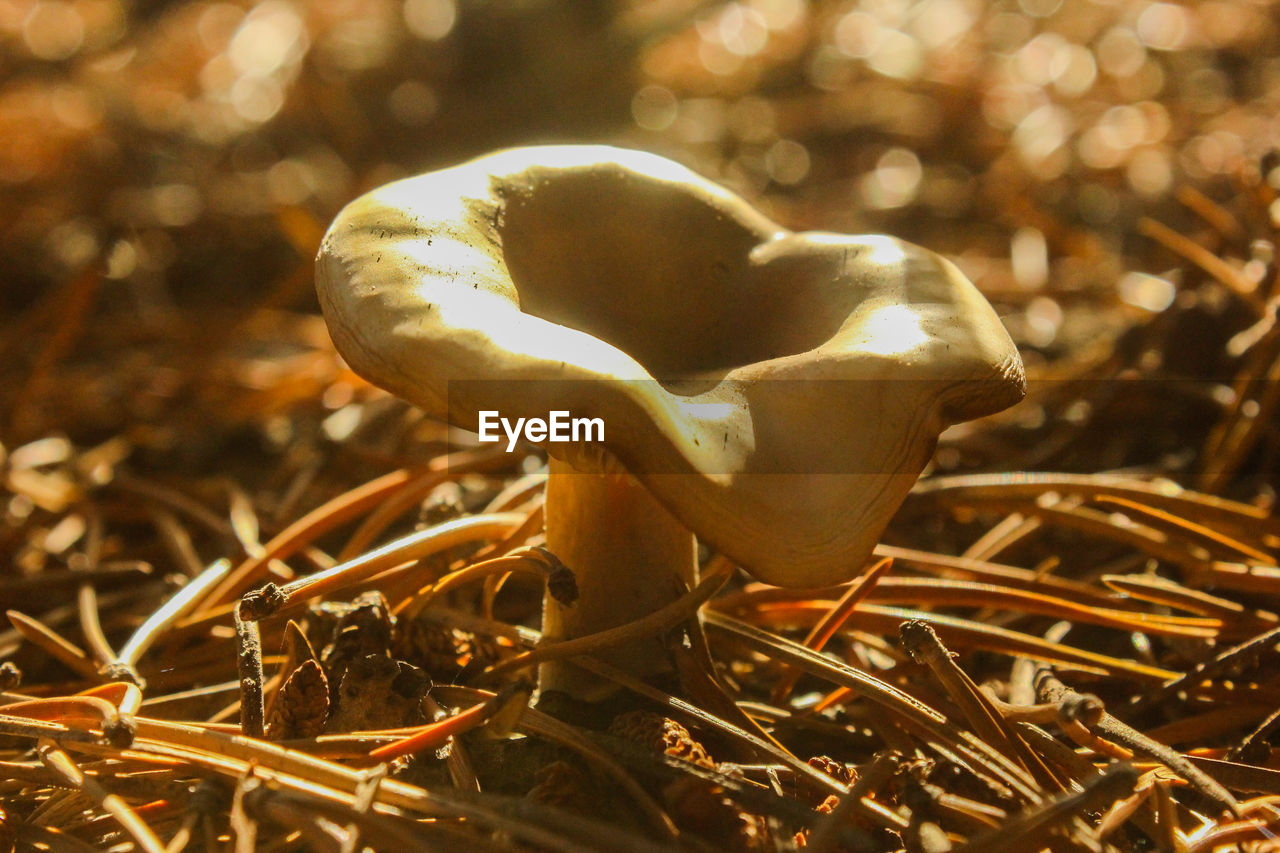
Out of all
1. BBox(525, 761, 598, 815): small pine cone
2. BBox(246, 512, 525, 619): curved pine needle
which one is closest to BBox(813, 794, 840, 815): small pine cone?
BBox(525, 761, 598, 815): small pine cone

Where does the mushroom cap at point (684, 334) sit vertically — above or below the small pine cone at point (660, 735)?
above

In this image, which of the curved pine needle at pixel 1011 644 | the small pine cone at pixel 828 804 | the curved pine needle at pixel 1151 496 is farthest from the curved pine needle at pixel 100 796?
the curved pine needle at pixel 1151 496

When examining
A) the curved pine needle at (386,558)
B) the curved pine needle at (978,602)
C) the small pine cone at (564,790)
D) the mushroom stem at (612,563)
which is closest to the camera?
the small pine cone at (564,790)

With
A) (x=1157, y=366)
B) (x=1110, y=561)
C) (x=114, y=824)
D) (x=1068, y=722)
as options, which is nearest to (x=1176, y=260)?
(x=1157, y=366)

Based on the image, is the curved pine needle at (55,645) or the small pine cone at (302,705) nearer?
the small pine cone at (302,705)

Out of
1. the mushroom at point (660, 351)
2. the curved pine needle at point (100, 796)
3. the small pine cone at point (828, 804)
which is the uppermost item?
the mushroom at point (660, 351)

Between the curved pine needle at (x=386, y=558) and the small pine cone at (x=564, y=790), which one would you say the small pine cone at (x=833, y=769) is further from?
the curved pine needle at (x=386, y=558)
